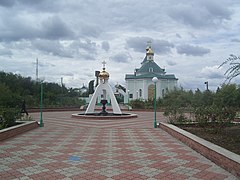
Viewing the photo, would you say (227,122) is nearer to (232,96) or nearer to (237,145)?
(237,145)

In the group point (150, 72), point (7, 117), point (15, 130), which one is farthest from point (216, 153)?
point (150, 72)

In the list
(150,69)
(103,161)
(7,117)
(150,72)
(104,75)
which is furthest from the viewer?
(150,69)

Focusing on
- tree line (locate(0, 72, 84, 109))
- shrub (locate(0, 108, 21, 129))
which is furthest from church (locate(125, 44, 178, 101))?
shrub (locate(0, 108, 21, 129))

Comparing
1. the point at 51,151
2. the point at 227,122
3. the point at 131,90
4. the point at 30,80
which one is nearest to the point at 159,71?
the point at 131,90

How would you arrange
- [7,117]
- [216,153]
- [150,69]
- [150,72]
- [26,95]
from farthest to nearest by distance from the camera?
[150,69] < [150,72] < [26,95] < [7,117] < [216,153]

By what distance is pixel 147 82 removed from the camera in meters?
61.6

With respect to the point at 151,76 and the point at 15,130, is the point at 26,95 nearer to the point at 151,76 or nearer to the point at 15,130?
the point at 15,130

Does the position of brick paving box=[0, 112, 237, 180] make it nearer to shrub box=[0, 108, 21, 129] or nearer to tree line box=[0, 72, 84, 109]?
shrub box=[0, 108, 21, 129]

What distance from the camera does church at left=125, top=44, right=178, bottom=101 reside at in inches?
2420

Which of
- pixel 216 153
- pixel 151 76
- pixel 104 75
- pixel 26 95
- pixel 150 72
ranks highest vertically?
pixel 150 72

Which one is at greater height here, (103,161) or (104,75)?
(104,75)

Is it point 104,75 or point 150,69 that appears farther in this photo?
point 150,69

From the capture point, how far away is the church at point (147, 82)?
202 feet

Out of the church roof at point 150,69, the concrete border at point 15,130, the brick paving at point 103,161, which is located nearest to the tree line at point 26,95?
the concrete border at point 15,130
